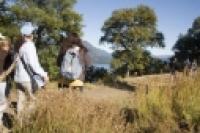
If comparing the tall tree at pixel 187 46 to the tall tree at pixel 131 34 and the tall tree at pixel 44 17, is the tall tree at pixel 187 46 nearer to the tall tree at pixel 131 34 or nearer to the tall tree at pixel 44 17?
the tall tree at pixel 131 34

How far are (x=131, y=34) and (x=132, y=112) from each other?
62068 mm

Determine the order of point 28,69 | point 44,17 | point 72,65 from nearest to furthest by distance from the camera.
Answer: point 28,69, point 72,65, point 44,17

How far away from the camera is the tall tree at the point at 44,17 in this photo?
50.4m

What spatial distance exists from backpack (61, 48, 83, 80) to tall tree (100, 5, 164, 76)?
57.2 meters

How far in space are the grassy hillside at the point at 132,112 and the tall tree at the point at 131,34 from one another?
191ft

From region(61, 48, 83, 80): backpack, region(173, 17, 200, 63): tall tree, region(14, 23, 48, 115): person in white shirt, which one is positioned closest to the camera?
region(14, 23, 48, 115): person in white shirt

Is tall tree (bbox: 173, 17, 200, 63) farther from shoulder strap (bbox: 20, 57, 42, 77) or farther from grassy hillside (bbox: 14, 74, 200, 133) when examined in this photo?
shoulder strap (bbox: 20, 57, 42, 77)

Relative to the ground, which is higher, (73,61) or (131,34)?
(131,34)

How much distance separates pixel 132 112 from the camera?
7562mm

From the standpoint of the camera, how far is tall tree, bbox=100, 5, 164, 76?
66500 millimetres

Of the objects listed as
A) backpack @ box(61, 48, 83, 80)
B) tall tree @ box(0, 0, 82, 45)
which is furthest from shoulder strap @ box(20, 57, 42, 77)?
tall tree @ box(0, 0, 82, 45)

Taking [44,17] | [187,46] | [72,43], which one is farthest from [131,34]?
[72,43]

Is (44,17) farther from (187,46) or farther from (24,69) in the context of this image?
(24,69)

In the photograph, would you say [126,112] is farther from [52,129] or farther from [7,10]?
[7,10]
